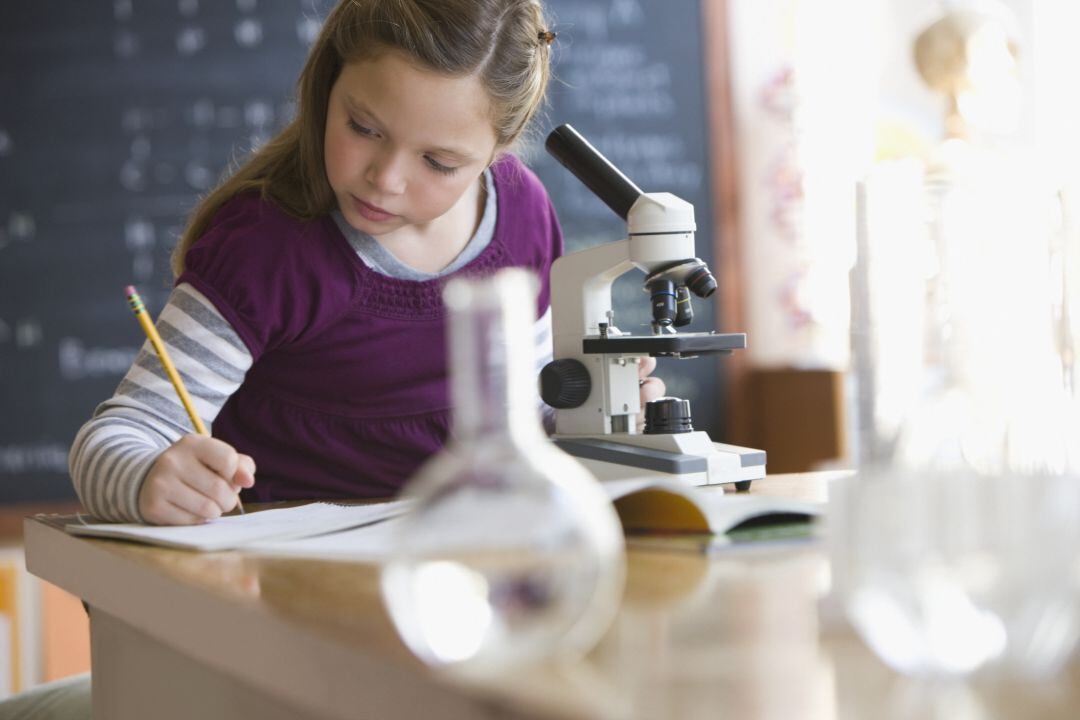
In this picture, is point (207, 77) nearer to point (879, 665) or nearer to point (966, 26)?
point (966, 26)

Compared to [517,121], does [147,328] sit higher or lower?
lower

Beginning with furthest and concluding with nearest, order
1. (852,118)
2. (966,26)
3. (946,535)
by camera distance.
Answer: (852,118) → (966,26) → (946,535)

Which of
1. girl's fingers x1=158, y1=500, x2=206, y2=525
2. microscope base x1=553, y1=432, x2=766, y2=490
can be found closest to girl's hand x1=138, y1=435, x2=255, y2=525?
girl's fingers x1=158, y1=500, x2=206, y2=525

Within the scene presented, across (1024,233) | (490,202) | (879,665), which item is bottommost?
(879,665)

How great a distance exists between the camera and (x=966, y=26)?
9.18ft

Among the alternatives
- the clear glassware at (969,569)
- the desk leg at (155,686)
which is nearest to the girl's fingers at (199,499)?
the desk leg at (155,686)

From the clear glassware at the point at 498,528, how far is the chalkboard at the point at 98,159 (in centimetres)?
262

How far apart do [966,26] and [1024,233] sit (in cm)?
244

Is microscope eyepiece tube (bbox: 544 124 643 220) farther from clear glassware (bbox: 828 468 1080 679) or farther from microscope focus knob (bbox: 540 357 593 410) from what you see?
clear glassware (bbox: 828 468 1080 679)

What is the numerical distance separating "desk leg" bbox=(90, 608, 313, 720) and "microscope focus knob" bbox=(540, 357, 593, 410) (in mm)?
463

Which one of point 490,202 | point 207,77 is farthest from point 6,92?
point 490,202

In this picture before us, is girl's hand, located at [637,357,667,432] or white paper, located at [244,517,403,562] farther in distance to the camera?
girl's hand, located at [637,357,667,432]

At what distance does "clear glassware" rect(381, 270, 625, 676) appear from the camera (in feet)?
1.68

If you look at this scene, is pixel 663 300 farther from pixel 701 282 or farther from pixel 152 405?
pixel 152 405
